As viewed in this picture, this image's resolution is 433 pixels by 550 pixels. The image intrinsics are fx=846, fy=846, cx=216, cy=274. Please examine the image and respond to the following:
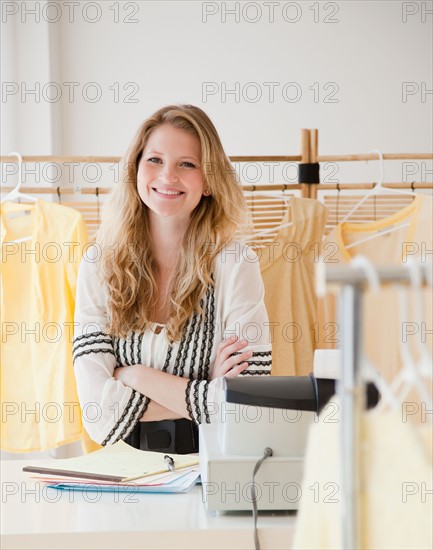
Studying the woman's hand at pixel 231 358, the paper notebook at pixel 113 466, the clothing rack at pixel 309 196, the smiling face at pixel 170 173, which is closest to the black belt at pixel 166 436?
the woman's hand at pixel 231 358

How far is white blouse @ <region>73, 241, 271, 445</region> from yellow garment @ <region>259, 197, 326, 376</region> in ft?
1.13

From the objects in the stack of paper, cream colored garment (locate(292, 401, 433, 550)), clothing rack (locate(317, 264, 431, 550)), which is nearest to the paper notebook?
the stack of paper

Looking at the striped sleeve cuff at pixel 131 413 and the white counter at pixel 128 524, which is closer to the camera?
the white counter at pixel 128 524

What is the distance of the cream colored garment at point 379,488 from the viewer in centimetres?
75

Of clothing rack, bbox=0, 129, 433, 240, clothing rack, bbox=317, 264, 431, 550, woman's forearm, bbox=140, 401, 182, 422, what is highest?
clothing rack, bbox=0, 129, 433, 240

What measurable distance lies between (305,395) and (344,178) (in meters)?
2.67

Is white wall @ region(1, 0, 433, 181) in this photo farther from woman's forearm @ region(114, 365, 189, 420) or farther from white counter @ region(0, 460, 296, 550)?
white counter @ region(0, 460, 296, 550)

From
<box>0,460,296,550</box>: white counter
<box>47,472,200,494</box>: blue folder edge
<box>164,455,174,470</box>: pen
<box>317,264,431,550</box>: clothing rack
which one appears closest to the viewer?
<box>317,264,431,550</box>: clothing rack

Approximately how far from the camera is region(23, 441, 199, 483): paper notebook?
64.9 inches

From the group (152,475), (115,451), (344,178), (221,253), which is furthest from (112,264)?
(344,178)

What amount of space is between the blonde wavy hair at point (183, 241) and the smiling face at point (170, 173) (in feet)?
0.08

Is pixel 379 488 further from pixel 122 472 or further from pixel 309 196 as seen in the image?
pixel 309 196

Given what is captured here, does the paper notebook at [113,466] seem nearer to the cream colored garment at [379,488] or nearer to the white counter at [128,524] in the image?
the white counter at [128,524]

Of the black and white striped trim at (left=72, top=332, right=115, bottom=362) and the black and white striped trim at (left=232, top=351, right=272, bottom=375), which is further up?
the black and white striped trim at (left=72, top=332, right=115, bottom=362)
